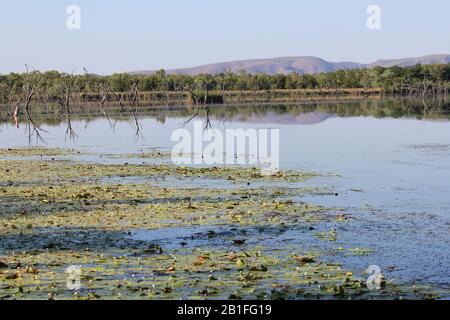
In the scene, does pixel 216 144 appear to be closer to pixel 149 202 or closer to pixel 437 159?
pixel 437 159

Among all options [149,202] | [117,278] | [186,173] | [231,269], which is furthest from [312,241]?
[186,173]

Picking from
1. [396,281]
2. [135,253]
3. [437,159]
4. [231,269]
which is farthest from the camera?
[437,159]

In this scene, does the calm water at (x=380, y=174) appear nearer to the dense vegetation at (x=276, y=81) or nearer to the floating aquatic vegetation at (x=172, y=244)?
the floating aquatic vegetation at (x=172, y=244)

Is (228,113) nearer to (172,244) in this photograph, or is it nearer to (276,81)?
(172,244)

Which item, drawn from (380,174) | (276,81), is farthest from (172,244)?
(276,81)

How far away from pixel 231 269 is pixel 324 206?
660cm

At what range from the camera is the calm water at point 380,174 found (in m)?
12.6

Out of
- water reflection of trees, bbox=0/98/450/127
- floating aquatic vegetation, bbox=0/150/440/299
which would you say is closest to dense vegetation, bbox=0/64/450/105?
water reflection of trees, bbox=0/98/450/127

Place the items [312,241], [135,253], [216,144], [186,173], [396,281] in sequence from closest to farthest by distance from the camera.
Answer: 1. [396,281]
2. [135,253]
3. [312,241]
4. [186,173]
5. [216,144]

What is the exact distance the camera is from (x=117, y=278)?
10.8 metres

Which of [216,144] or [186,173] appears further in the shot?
[216,144]

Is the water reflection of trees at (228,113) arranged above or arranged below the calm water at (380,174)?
above

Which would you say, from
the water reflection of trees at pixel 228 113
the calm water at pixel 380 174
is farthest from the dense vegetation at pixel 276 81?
the calm water at pixel 380 174

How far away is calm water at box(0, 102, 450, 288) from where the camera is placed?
12.6m
